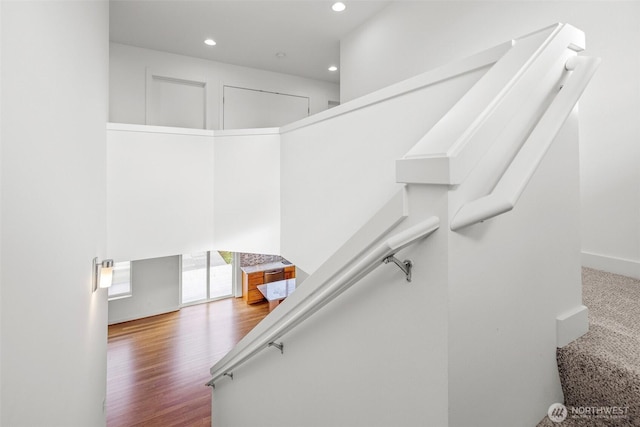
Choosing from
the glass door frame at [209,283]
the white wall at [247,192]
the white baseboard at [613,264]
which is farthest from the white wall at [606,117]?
the glass door frame at [209,283]

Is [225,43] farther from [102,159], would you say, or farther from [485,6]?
[485,6]

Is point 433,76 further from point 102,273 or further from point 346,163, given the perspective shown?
point 102,273

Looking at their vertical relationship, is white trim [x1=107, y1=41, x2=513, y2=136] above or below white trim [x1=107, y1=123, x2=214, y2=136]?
below

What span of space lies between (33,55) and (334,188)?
142cm

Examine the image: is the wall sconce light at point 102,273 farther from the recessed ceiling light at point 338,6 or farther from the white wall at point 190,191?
the recessed ceiling light at point 338,6

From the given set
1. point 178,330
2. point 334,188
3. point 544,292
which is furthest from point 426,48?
point 178,330

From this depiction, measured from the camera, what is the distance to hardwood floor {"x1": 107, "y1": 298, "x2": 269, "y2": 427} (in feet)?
10.8

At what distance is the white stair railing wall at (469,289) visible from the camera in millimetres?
569

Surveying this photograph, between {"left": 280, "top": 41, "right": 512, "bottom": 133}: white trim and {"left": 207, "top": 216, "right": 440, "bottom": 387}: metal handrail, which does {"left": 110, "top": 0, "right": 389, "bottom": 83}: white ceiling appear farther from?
{"left": 207, "top": 216, "right": 440, "bottom": 387}: metal handrail

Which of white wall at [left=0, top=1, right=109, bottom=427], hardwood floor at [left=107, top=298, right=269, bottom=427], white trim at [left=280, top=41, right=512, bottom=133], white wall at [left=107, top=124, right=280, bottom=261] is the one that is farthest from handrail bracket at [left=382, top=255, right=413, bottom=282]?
hardwood floor at [left=107, top=298, right=269, bottom=427]

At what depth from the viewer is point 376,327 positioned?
73 centimetres

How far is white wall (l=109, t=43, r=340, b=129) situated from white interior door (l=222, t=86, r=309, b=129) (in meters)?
0.09

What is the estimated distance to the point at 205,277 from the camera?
5.89 meters

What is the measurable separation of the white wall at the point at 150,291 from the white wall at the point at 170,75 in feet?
7.74
